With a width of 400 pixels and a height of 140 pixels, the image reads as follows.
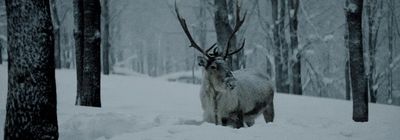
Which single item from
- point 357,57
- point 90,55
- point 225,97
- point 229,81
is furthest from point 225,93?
point 357,57

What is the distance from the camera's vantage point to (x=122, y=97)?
13.4 meters

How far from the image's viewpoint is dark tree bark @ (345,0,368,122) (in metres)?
7.91

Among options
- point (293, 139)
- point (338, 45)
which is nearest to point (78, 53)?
point (293, 139)

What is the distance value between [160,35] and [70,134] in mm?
46870

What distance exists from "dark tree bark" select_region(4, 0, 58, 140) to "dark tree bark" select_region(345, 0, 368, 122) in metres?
5.87

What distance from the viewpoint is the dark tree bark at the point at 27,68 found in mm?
3967

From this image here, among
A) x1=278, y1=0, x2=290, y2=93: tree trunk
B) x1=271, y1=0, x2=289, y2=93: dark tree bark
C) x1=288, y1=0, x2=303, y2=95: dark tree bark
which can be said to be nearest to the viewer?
x1=288, y1=0, x2=303, y2=95: dark tree bark

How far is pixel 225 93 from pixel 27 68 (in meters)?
3.82

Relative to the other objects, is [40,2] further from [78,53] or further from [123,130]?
[78,53]

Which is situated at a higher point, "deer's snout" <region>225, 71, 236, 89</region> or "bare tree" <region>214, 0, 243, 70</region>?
"bare tree" <region>214, 0, 243, 70</region>

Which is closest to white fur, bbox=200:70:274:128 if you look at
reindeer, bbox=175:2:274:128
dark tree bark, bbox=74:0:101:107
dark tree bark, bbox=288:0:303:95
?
reindeer, bbox=175:2:274:128

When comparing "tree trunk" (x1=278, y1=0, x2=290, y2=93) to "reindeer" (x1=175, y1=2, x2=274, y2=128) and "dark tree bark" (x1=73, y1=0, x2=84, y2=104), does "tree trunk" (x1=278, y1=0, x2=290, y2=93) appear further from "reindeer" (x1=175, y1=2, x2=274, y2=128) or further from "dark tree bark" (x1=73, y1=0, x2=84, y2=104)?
"dark tree bark" (x1=73, y1=0, x2=84, y2=104)

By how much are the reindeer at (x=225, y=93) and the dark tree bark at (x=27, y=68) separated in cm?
324

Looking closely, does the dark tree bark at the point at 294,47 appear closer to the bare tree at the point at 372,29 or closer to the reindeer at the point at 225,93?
the bare tree at the point at 372,29
